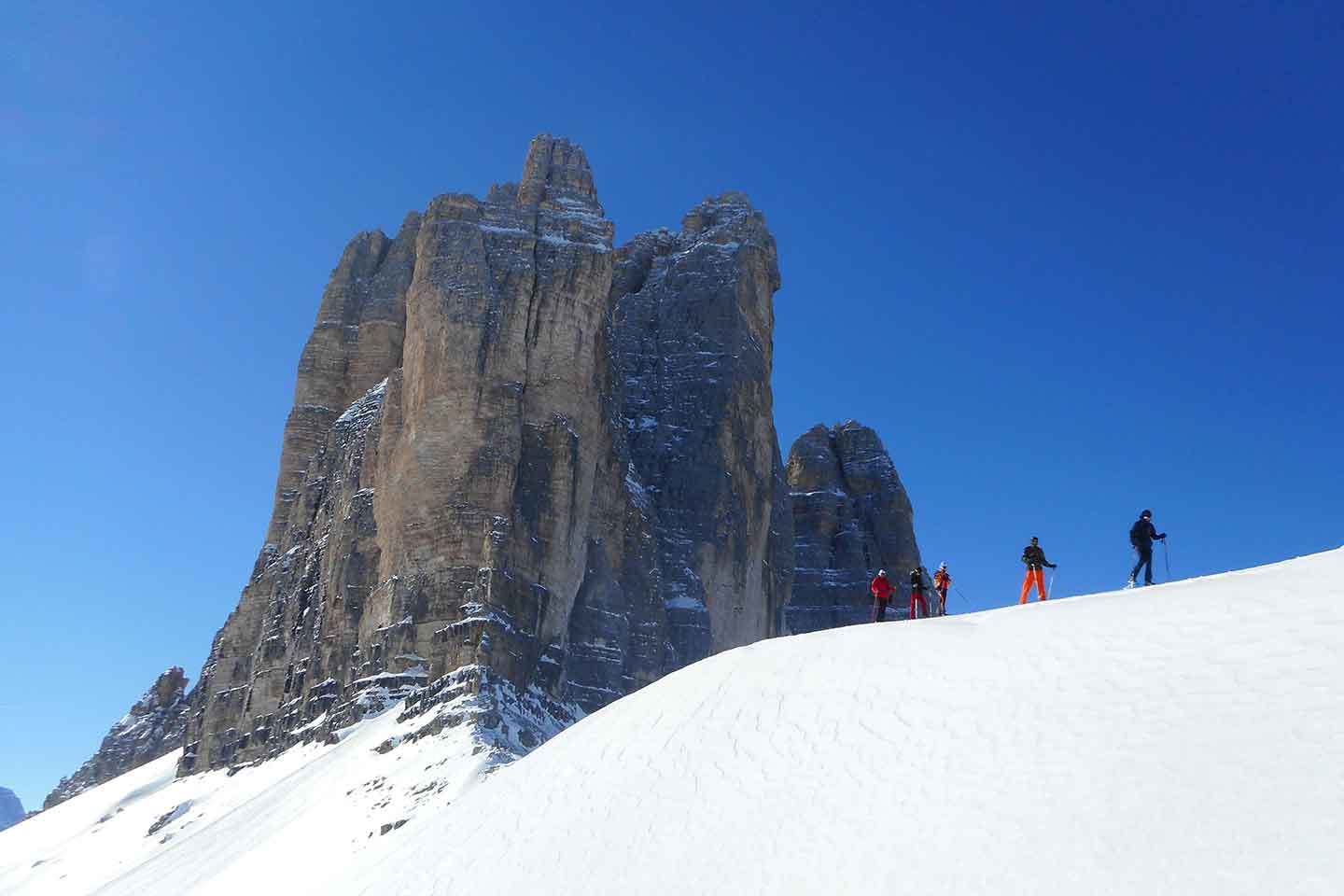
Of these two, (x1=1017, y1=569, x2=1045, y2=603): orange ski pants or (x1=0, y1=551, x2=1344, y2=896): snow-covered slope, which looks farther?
(x1=1017, y1=569, x2=1045, y2=603): orange ski pants

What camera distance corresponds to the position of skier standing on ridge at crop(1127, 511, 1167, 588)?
2272cm

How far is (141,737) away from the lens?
114000mm

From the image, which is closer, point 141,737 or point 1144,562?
point 1144,562

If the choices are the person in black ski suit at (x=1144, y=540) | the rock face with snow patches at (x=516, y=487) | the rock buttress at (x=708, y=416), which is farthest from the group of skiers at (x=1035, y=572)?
the rock buttress at (x=708, y=416)

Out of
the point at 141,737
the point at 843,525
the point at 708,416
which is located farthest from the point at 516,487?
the point at 141,737

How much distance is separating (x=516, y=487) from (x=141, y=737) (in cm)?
6837

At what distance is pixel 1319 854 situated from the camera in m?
11.3

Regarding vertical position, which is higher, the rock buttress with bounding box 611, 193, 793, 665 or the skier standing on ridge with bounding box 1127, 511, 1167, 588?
the rock buttress with bounding box 611, 193, 793, 665

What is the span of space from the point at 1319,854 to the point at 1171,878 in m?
1.33

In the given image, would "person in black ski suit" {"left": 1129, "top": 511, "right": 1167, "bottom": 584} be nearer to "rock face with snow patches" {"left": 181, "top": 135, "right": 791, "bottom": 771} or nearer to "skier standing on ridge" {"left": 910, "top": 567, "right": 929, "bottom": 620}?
"skier standing on ridge" {"left": 910, "top": 567, "right": 929, "bottom": 620}

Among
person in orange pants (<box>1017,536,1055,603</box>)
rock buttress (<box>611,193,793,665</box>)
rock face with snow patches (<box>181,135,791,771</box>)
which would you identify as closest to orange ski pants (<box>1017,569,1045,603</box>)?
person in orange pants (<box>1017,536,1055,603</box>)


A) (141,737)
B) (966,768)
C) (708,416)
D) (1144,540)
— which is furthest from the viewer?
(141,737)

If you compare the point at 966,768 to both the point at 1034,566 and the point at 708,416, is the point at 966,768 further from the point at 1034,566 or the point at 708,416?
the point at 708,416

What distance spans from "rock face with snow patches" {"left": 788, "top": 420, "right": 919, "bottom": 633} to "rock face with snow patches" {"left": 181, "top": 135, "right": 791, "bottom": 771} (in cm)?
1196
